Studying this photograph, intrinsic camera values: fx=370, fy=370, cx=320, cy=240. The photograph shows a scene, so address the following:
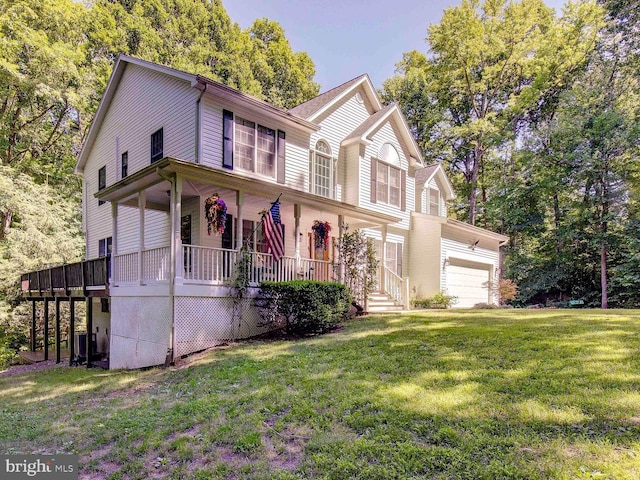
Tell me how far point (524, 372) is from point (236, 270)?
6.43 metres

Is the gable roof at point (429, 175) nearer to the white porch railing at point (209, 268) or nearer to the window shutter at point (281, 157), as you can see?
the window shutter at point (281, 157)

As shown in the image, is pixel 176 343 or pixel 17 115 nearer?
pixel 176 343

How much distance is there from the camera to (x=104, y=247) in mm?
15734

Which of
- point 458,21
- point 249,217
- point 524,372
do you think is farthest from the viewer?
point 458,21

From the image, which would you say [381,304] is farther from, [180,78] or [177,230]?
[180,78]

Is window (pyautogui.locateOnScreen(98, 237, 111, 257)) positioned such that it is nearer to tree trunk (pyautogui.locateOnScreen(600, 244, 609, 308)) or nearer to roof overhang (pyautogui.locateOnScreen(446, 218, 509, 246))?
roof overhang (pyautogui.locateOnScreen(446, 218, 509, 246))

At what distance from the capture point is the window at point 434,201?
19219mm

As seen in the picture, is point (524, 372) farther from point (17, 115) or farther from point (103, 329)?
point (17, 115)

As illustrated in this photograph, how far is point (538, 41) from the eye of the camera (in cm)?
2478

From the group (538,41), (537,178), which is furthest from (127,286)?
(538,41)

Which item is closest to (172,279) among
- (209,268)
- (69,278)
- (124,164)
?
(209,268)

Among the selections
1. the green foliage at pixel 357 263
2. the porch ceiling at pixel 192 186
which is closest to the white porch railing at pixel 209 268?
the green foliage at pixel 357 263

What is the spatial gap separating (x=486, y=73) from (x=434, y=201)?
1282 centimetres

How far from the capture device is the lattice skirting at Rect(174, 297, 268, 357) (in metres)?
8.22
